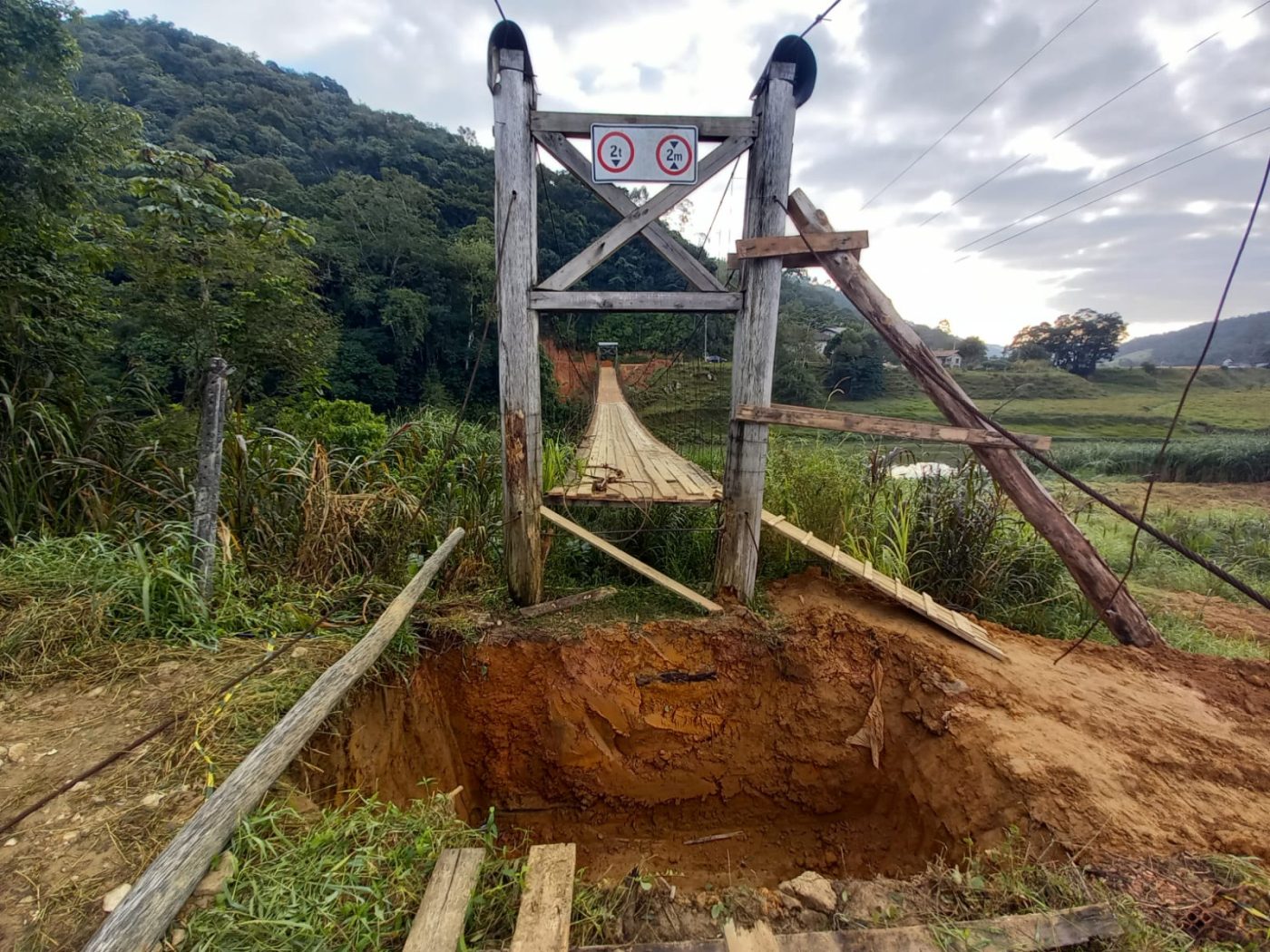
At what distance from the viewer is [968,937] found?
1.29 metres

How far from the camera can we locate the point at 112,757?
1.50 metres

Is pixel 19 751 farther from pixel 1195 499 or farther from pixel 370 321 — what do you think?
pixel 370 321

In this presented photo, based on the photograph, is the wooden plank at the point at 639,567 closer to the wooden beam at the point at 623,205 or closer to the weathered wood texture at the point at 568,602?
the weathered wood texture at the point at 568,602

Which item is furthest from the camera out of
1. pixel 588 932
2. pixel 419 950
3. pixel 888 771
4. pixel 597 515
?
pixel 597 515

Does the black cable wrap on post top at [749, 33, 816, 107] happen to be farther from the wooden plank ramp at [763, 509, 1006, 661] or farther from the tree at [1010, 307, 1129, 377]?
the tree at [1010, 307, 1129, 377]

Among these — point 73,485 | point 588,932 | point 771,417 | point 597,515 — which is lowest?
point 588,932

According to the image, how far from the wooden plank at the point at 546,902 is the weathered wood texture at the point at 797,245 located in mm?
2419

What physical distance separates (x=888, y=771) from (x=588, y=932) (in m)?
1.78

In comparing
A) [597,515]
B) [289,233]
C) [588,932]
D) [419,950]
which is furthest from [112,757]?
[289,233]

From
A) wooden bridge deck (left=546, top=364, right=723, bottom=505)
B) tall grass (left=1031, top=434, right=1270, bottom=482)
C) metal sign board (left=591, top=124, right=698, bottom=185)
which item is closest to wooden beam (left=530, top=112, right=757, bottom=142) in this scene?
metal sign board (left=591, top=124, right=698, bottom=185)

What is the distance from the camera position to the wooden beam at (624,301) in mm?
2436

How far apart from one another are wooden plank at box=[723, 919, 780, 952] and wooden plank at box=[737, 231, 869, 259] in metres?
2.46

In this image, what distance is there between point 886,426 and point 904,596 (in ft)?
3.26

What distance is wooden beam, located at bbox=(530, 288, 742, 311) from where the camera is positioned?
2436 millimetres
